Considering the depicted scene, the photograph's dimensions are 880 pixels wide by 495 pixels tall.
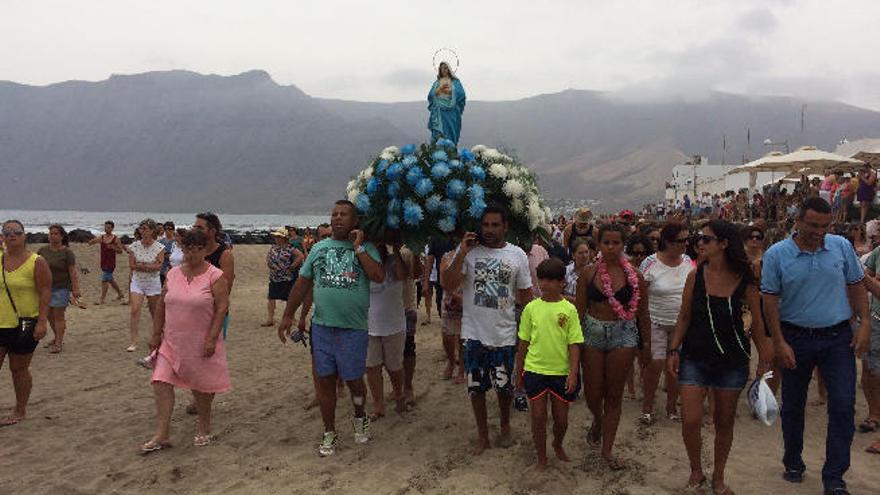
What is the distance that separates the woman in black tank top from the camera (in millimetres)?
4527

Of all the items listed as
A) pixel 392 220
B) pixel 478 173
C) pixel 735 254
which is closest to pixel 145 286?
pixel 392 220

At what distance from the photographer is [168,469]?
5379 millimetres

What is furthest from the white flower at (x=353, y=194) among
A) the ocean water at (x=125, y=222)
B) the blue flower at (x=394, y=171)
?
the ocean water at (x=125, y=222)

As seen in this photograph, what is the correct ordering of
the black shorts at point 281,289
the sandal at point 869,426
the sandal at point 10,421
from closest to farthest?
the sandal at point 869,426
the sandal at point 10,421
the black shorts at point 281,289

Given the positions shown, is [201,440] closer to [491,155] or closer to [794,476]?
[491,155]

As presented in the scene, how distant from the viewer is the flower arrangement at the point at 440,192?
5594mm

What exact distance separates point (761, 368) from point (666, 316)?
147cm

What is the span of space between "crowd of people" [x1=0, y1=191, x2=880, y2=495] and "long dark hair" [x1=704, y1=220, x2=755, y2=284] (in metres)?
0.01

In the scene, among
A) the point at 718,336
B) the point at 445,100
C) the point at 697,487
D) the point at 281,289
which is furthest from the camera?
the point at 281,289

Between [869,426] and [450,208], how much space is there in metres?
4.62

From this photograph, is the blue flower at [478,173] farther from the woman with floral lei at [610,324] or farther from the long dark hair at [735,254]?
the long dark hair at [735,254]

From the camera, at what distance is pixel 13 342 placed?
6379 mm

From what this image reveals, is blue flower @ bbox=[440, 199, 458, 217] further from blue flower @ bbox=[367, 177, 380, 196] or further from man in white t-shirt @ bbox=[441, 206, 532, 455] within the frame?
blue flower @ bbox=[367, 177, 380, 196]

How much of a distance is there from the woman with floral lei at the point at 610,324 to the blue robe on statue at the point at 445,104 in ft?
13.1
